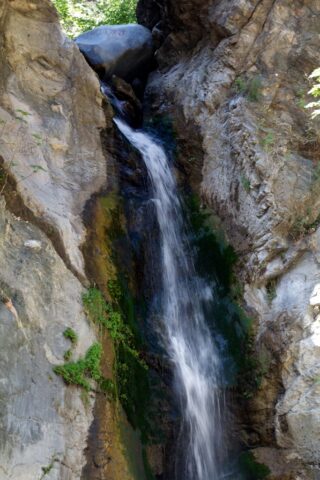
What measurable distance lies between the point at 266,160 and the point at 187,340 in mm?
3336

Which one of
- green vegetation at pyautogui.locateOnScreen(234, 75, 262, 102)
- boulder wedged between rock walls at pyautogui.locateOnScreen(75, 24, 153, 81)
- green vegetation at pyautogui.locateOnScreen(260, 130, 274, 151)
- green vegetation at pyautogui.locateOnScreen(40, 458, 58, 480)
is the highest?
boulder wedged between rock walls at pyautogui.locateOnScreen(75, 24, 153, 81)

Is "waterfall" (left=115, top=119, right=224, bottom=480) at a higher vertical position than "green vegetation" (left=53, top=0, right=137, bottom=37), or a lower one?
lower

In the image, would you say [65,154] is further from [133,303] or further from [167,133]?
[167,133]

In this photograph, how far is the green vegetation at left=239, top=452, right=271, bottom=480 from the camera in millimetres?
6535

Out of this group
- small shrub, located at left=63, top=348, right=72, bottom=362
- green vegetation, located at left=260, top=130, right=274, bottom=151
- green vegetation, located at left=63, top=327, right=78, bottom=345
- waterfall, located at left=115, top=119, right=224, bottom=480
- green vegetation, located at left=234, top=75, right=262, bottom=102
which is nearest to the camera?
small shrub, located at left=63, top=348, right=72, bottom=362

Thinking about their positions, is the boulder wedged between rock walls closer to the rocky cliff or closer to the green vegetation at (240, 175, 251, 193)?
the rocky cliff

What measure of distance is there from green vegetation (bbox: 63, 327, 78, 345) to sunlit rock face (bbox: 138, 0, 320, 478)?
2864mm

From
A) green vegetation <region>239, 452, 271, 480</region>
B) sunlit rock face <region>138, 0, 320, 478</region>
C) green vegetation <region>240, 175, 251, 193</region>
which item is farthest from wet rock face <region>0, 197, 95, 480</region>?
green vegetation <region>240, 175, 251, 193</region>

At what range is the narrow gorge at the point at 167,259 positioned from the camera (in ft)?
18.4

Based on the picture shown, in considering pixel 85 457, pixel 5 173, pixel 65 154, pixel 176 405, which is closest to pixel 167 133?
pixel 65 154

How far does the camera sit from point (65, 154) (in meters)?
8.13

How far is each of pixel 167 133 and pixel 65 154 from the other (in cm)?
338

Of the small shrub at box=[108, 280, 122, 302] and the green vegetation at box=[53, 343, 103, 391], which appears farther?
the small shrub at box=[108, 280, 122, 302]

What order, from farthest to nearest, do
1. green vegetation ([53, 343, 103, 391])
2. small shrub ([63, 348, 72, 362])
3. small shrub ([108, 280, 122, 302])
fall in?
small shrub ([108, 280, 122, 302]), small shrub ([63, 348, 72, 362]), green vegetation ([53, 343, 103, 391])
